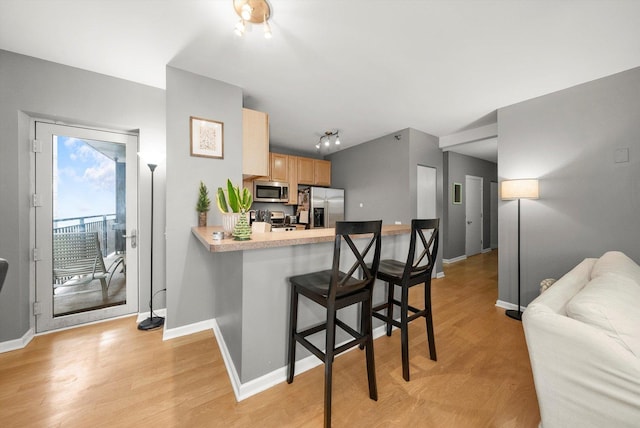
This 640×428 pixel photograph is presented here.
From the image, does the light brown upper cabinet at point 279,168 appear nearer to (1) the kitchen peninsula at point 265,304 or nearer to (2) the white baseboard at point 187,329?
(2) the white baseboard at point 187,329

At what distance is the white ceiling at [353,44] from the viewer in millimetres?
1612

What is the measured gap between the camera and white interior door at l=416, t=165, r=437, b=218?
165 inches

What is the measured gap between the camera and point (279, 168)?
491 cm

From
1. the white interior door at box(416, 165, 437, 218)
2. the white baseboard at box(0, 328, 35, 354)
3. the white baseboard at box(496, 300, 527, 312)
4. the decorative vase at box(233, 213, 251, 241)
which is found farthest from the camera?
the white interior door at box(416, 165, 437, 218)

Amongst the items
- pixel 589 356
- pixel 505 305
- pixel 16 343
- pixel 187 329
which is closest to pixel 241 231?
pixel 187 329

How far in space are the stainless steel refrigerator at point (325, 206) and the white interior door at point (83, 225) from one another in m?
3.04

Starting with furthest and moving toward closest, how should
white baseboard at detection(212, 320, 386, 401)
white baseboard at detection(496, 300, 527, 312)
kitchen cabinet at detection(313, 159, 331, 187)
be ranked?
kitchen cabinet at detection(313, 159, 331, 187) < white baseboard at detection(496, 300, 527, 312) < white baseboard at detection(212, 320, 386, 401)

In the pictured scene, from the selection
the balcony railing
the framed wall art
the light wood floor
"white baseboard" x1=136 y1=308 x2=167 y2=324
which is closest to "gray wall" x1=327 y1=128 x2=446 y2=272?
the light wood floor

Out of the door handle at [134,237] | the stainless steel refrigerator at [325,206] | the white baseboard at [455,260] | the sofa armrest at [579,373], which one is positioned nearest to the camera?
the sofa armrest at [579,373]

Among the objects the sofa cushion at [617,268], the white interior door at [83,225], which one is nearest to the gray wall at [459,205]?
the sofa cushion at [617,268]

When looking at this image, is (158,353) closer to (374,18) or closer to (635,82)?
(374,18)

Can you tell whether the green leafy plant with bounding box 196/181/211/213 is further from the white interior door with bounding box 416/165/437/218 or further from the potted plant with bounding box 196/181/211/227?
the white interior door with bounding box 416/165/437/218

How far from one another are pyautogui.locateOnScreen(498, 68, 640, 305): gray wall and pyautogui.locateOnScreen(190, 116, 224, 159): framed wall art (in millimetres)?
3542

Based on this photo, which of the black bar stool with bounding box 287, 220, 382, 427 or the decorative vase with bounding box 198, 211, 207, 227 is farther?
the decorative vase with bounding box 198, 211, 207, 227
